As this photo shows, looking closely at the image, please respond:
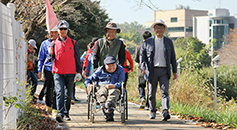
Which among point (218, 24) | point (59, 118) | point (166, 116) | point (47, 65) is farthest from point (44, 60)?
point (218, 24)

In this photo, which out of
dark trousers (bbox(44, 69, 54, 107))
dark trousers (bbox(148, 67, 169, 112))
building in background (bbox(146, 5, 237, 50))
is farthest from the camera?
building in background (bbox(146, 5, 237, 50))

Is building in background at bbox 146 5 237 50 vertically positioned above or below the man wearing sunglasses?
above

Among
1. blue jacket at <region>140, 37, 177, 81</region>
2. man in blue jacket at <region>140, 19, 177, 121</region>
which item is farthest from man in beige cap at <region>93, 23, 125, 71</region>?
man in blue jacket at <region>140, 19, 177, 121</region>

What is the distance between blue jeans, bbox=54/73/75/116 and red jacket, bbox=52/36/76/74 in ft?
0.37

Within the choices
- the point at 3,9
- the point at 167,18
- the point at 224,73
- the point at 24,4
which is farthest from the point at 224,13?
the point at 3,9

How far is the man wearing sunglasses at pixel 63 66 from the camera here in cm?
756

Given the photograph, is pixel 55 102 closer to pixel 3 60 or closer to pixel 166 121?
pixel 166 121

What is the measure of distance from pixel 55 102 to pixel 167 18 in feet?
409

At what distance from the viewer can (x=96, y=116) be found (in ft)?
28.0

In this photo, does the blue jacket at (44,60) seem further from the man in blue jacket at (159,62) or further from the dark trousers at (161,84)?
the dark trousers at (161,84)

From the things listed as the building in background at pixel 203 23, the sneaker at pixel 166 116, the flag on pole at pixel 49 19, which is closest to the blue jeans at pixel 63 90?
the flag on pole at pixel 49 19

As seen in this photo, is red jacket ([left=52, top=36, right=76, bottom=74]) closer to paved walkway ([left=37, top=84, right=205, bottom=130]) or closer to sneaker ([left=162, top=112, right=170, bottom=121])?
paved walkway ([left=37, top=84, right=205, bottom=130])

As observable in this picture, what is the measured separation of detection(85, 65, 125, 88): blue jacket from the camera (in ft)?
24.9

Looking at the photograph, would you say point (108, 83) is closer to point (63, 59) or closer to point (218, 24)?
point (63, 59)
